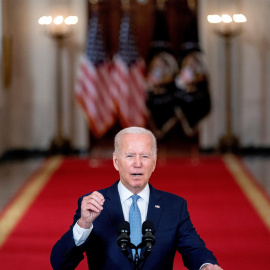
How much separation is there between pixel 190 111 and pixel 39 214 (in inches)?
230

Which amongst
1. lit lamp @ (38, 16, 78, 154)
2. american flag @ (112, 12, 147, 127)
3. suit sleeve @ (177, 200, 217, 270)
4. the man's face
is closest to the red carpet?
lit lamp @ (38, 16, 78, 154)

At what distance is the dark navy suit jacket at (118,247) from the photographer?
A: 10.4 feet

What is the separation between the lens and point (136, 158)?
306cm

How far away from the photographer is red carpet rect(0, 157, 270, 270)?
256 inches

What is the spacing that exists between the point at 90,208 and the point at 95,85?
10795mm

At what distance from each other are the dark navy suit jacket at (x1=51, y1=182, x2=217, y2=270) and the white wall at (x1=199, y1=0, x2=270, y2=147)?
10.8 metres

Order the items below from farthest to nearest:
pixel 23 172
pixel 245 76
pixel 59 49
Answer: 1. pixel 245 76
2. pixel 59 49
3. pixel 23 172

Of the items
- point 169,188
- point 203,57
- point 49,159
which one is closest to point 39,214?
point 169,188

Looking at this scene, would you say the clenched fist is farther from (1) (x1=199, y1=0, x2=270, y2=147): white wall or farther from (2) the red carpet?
(1) (x1=199, y1=0, x2=270, y2=147): white wall

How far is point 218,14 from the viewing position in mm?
13461

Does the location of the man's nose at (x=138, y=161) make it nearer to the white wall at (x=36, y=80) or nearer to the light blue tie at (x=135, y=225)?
the light blue tie at (x=135, y=225)

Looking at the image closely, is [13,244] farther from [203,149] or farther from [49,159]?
[203,149]

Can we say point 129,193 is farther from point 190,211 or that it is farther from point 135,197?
point 190,211

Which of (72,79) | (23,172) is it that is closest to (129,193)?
(23,172)
